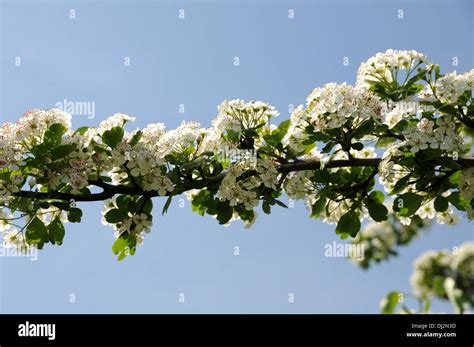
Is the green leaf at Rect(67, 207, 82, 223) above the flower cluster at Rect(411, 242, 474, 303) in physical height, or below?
above

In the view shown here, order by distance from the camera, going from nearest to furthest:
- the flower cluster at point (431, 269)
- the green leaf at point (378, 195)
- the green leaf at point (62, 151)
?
1. the green leaf at point (62, 151)
2. the green leaf at point (378, 195)
3. the flower cluster at point (431, 269)

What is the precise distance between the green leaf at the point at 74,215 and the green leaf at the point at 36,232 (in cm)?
15

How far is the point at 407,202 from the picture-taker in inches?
138

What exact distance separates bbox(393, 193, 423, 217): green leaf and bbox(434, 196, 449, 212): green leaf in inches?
3.6

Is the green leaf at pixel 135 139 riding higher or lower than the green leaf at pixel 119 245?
higher

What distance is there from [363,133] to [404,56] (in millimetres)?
563

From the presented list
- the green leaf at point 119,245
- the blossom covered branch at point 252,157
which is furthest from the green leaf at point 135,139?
the green leaf at point 119,245

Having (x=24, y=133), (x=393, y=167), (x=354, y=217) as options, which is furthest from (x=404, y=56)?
(x=24, y=133)

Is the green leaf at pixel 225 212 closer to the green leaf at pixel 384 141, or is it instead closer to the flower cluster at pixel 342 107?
the flower cluster at pixel 342 107

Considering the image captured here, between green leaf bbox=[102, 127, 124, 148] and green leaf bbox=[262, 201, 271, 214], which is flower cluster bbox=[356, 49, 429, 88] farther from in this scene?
green leaf bbox=[102, 127, 124, 148]

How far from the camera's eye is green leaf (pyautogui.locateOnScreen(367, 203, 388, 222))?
358 centimetres

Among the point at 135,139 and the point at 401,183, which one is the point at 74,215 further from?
the point at 401,183

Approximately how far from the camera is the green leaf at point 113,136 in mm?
3201

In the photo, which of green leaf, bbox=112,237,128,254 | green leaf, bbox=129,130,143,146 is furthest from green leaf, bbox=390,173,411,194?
green leaf, bbox=112,237,128,254
